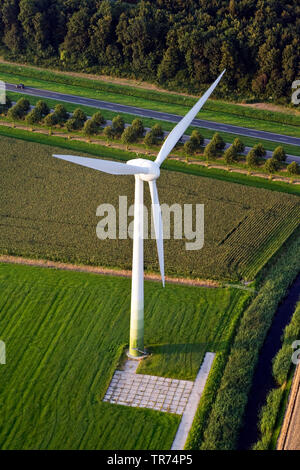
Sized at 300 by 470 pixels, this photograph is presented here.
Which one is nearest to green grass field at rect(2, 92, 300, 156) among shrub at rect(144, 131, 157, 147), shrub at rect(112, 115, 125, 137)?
shrub at rect(112, 115, 125, 137)

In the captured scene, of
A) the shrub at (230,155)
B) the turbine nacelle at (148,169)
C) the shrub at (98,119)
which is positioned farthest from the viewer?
the shrub at (98,119)

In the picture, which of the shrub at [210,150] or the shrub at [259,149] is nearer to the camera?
the shrub at [259,149]

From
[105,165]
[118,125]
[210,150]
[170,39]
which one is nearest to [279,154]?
[210,150]

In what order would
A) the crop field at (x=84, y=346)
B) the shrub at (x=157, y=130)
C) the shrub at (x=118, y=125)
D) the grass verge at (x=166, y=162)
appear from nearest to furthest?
the crop field at (x=84, y=346)
the grass verge at (x=166, y=162)
the shrub at (x=157, y=130)
the shrub at (x=118, y=125)

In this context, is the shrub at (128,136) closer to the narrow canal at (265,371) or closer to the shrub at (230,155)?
the shrub at (230,155)

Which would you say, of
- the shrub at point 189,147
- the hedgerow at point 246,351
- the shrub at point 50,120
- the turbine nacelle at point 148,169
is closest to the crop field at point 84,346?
the hedgerow at point 246,351
